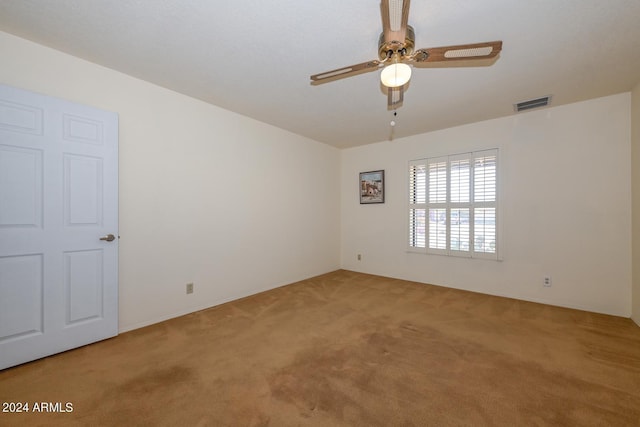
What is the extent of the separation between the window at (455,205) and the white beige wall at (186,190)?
205cm

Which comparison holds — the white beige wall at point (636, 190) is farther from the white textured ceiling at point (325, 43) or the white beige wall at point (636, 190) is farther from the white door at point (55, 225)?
the white door at point (55, 225)

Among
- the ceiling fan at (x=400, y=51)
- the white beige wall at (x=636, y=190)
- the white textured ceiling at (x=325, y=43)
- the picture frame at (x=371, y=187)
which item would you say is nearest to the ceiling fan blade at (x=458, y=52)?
the ceiling fan at (x=400, y=51)

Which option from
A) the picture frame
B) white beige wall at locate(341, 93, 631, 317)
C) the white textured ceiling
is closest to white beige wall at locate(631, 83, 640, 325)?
white beige wall at locate(341, 93, 631, 317)

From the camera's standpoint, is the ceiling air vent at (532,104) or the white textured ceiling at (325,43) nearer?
the white textured ceiling at (325,43)

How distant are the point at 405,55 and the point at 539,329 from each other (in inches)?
117

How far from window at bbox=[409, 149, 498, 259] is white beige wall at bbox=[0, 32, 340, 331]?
2.05m

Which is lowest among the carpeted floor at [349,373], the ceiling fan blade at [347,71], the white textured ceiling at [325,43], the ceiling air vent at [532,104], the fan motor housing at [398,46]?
the carpeted floor at [349,373]

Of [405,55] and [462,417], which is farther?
[405,55]

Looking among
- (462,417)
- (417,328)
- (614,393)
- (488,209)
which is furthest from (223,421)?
(488,209)

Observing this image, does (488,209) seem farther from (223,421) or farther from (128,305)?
(128,305)

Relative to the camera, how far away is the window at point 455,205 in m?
Answer: 3.73

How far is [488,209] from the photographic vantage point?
147 inches

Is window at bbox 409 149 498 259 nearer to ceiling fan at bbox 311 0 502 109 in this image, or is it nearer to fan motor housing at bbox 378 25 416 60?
ceiling fan at bbox 311 0 502 109

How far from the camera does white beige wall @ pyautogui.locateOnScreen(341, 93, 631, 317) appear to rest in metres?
2.97
